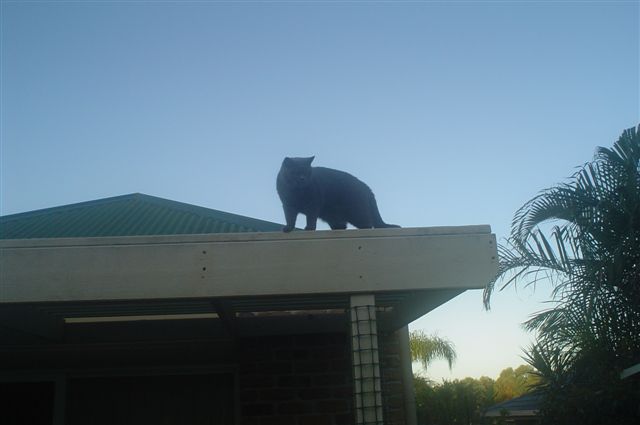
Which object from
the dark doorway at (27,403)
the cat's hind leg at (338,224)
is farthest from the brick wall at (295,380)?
the dark doorway at (27,403)

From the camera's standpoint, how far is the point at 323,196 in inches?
175

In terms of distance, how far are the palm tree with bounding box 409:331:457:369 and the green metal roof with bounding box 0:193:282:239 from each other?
1921 cm

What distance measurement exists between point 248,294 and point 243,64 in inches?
277

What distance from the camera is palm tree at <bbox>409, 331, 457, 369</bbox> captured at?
24625 mm

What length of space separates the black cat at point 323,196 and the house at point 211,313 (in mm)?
725

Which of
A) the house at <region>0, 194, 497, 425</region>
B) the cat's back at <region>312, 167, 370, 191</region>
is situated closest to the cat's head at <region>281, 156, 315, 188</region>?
the cat's back at <region>312, 167, 370, 191</region>

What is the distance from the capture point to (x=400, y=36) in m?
8.55

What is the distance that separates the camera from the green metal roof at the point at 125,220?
18.3ft

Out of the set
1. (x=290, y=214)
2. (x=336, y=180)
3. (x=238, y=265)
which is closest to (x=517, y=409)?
(x=336, y=180)

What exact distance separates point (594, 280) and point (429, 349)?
20011 millimetres

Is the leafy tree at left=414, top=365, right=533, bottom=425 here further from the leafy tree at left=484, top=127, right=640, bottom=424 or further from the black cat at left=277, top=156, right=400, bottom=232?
the black cat at left=277, top=156, right=400, bottom=232

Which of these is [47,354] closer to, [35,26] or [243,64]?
[35,26]

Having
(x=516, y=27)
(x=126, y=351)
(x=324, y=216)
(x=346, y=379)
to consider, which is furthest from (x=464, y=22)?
(x=126, y=351)

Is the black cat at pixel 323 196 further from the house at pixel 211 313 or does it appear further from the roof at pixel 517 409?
the roof at pixel 517 409
